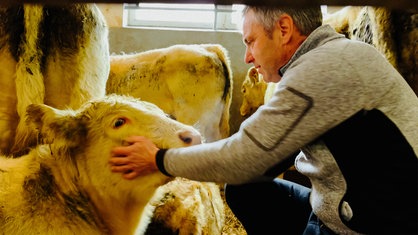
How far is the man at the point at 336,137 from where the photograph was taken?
1702 millimetres

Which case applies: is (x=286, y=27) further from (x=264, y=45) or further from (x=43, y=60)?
(x=43, y=60)

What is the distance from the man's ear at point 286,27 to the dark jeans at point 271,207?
93 centimetres

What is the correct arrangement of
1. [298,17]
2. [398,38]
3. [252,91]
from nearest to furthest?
[298,17]
[398,38]
[252,91]

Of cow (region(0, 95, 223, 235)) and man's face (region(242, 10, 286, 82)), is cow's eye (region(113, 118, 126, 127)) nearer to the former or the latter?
cow (region(0, 95, 223, 235))

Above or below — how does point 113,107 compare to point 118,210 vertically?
above

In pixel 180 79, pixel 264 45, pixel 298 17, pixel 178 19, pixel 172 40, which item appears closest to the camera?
pixel 298 17

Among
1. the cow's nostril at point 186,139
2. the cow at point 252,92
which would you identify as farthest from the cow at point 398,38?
the cow at point 252,92

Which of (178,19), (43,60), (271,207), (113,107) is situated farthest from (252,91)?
(113,107)

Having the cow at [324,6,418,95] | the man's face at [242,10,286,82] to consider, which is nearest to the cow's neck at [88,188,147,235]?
the man's face at [242,10,286,82]

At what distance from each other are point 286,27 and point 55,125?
4.02 ft

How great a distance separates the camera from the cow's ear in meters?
2.24

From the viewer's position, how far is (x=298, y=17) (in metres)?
Answer: 1.94

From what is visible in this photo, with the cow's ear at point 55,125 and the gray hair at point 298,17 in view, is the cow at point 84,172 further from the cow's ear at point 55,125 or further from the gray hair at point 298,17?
the gray hair at point 298,17

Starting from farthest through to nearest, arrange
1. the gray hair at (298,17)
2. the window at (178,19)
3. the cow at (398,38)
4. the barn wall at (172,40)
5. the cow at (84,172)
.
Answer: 1. the window at (178,19)
2. the barn wall at (172,40)
3. the cow at (398,38)
4. the cow at (84,172)
5. the gray hair at (298,17)
